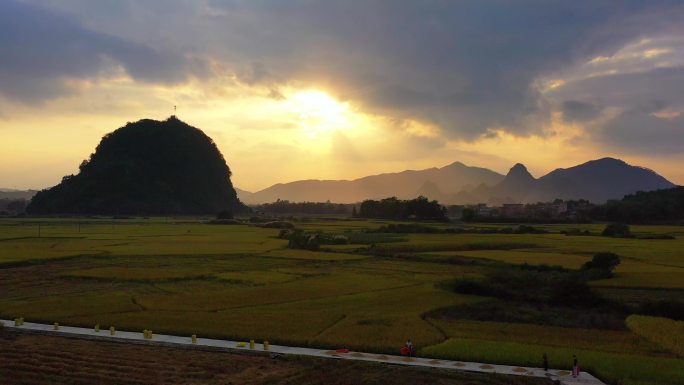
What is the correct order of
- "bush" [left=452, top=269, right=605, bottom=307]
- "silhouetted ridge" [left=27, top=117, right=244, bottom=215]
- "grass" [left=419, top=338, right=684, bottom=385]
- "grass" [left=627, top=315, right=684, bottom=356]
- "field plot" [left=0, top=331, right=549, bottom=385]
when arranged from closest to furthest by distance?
"field plot" [left=0, top=331, right=549, bottom=385] → "grass" [left=419, top=338, right=684, bottom=385] → "grass" [left=627, top=315, right=684, bottom=356] → "bush" [left=452, top=269, right=605, bottom=307] → "silhouetted ridge" [left=27, top=117, right=244, bottom=215]

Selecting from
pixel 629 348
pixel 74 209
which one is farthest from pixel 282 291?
pixel 74 209

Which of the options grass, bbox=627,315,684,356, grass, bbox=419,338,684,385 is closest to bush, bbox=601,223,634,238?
grass, bbox=627,315,684,356

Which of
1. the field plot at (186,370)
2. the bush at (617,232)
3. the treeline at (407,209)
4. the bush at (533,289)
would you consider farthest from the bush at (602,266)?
the treeline at (407,209)

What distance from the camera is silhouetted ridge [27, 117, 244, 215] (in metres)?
119

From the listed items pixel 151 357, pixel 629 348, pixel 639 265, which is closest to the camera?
pixel 151 357

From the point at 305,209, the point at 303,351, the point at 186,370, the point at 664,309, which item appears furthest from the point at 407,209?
the point at 186,370

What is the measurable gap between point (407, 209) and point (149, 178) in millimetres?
69103

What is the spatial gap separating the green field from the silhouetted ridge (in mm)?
78203

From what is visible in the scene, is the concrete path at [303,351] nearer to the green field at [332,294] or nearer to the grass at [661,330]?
the green field at [332,294]

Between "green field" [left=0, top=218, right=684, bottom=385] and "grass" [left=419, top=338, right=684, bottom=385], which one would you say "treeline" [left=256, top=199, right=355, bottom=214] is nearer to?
"green field" [left=0, top=218, right=684, bottom=385]

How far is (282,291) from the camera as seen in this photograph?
79.3 ft

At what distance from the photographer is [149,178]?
134625mm

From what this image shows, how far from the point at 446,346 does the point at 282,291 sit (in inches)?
405

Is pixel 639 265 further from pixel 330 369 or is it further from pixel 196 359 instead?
pixel 196 359
